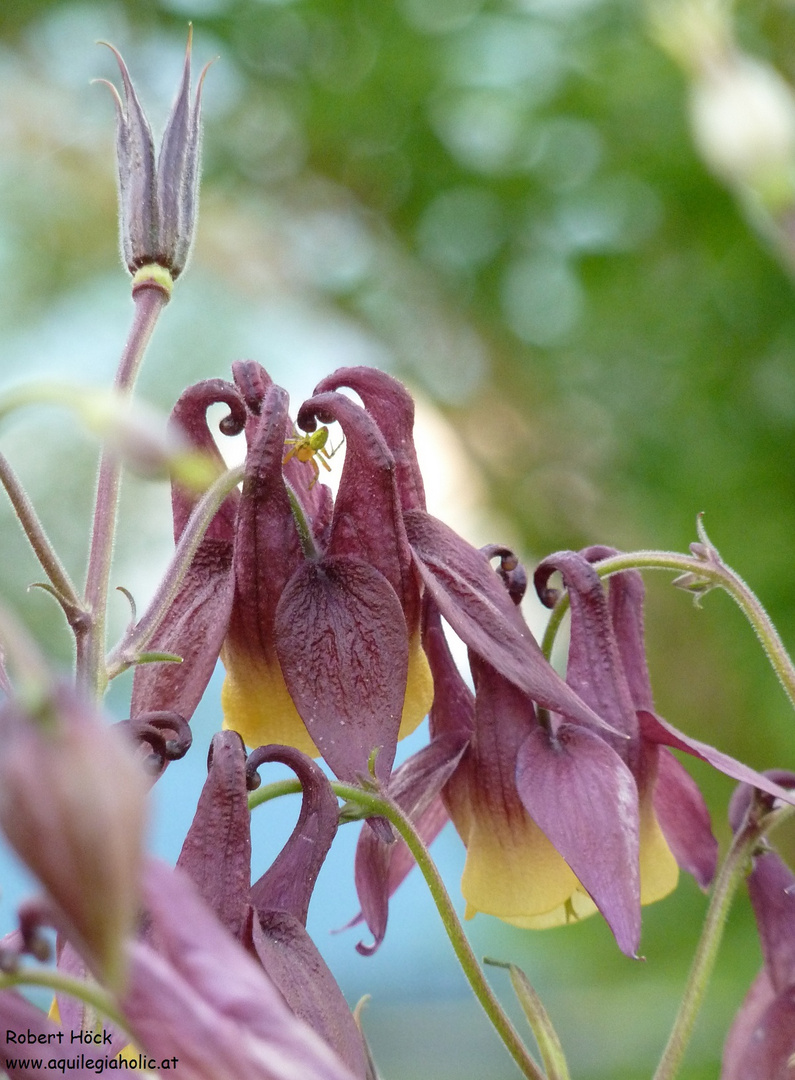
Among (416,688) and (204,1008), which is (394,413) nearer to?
(416,688)

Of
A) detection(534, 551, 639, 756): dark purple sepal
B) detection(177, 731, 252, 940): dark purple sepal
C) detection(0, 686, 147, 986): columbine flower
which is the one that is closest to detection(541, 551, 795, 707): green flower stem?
detection(534, 551, 639, 756): dark purple sepal

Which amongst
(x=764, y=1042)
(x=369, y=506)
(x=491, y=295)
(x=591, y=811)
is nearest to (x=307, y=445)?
(x=369, y=506)

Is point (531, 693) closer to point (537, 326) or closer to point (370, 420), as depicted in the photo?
point (370, 420)

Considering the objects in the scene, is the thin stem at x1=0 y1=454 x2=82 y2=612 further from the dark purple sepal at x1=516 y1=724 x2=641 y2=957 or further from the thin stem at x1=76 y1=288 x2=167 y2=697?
the dark purple sepal at x1=516 y1=724 x2=641 y2=957

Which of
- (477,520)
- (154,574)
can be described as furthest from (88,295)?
(477,520)

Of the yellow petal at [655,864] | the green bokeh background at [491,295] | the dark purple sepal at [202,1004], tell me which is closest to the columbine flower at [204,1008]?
the dark purple sepal at [202,1004]

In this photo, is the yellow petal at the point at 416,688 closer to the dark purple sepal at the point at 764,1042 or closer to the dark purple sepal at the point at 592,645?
the dark purple sepal at the point at 592,645
